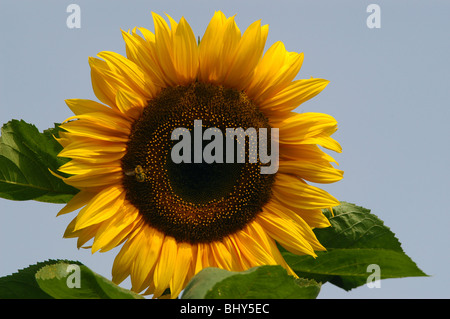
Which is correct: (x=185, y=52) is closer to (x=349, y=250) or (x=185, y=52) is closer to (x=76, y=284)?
(x=76, y=284)

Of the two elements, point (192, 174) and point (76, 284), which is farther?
point (192, 174)

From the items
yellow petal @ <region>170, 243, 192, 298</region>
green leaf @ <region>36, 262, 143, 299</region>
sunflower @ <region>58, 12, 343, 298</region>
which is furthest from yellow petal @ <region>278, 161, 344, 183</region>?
green leaf @ <region>36, 262, 143, 299</region>

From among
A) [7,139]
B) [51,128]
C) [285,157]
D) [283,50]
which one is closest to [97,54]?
[51,128]

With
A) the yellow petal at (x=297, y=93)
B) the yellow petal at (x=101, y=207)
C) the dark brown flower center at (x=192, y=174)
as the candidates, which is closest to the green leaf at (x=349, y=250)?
the dark brown flower center at (x=192, y=174)

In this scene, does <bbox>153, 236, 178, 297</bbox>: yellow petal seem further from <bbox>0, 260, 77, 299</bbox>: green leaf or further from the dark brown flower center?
<bbox>0, 260, 77, 299</bbox>: green leaf

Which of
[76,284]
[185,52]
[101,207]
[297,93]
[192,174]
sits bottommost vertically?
[76,284]

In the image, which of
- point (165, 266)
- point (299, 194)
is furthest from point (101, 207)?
point (299, 194)
